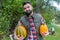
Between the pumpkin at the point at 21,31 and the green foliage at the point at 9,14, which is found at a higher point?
the pumpkin at the point at 21,31

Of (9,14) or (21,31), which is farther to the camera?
(9,14)

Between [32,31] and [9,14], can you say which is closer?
[32,31]

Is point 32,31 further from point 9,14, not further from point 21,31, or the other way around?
point 9,14

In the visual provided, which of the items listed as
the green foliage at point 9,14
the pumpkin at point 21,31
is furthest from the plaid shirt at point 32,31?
the green foliage at point 9,14

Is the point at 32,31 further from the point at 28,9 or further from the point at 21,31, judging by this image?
the point at 28,9

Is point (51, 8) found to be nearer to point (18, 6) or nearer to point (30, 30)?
point (18, 6)

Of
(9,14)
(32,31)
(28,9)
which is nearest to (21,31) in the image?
(32,31)

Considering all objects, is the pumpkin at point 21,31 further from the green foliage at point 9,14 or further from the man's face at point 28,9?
the green foliage at point 9,14

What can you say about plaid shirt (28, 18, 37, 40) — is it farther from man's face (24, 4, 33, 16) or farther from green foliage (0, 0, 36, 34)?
green foliage (0, 0, 36, 34)

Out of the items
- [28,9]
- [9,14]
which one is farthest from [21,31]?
[9,14]

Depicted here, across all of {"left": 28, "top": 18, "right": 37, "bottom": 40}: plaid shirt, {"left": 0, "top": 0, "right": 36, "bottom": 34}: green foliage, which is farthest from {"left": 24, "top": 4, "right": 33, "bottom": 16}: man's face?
{"left": 0, "top": 0, "right": 36, "bottom": 34}: green foliage

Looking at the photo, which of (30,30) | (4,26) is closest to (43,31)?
(30,30)

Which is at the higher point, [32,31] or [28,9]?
[28,9]

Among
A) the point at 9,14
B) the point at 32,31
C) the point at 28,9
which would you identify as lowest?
the point at 9,14
